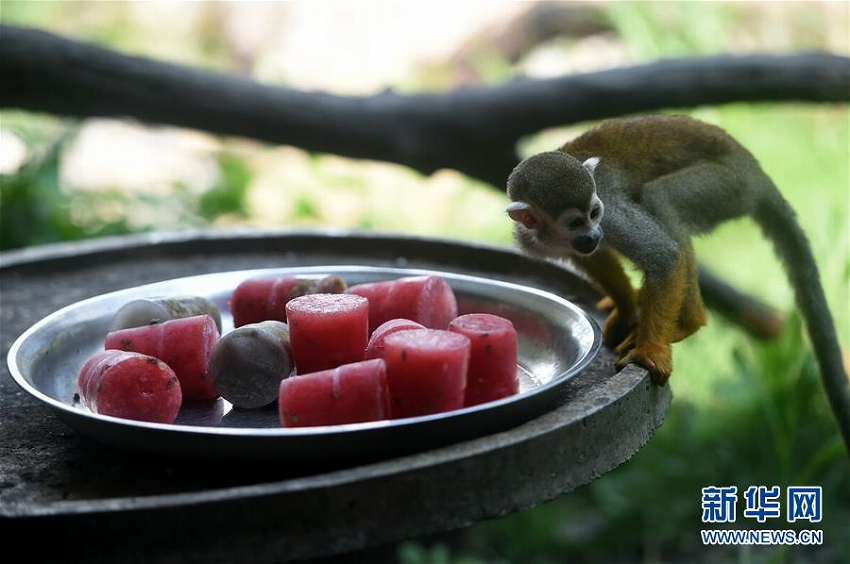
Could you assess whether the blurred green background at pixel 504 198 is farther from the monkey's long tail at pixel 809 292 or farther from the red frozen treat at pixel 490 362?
the red frozen treat at pixel 490 362

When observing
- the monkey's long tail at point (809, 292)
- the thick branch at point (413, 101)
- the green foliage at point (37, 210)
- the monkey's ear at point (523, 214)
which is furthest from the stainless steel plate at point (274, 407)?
the green foliage at point (37, 210)

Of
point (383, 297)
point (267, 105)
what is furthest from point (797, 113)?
point (383, 297)

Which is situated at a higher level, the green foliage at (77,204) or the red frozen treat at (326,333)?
the red frozen treat at (326,333)

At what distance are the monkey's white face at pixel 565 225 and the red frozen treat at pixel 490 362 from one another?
1.06ft

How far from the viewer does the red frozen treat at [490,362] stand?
4.87 feet

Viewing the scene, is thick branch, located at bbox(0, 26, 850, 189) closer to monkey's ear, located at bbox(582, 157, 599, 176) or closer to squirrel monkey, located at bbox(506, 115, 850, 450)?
squirrel monkey, located at bbox(506, 115, 850, 450)

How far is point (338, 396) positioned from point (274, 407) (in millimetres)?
274

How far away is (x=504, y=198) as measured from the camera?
4457mm

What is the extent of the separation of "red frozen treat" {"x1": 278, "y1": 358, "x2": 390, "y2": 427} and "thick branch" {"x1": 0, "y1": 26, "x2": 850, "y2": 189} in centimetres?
195

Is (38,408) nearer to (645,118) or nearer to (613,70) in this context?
(645,118)

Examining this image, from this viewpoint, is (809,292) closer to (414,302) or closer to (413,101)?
(414,302)

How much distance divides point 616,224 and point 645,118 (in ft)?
1.26

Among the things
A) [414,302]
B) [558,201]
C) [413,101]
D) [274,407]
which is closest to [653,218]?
[558,201]

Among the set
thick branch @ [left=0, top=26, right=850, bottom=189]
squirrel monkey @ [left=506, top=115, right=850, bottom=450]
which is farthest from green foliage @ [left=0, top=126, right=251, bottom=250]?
squirrel monkey @ [left=506, top=115, right=850, bottom=450]
